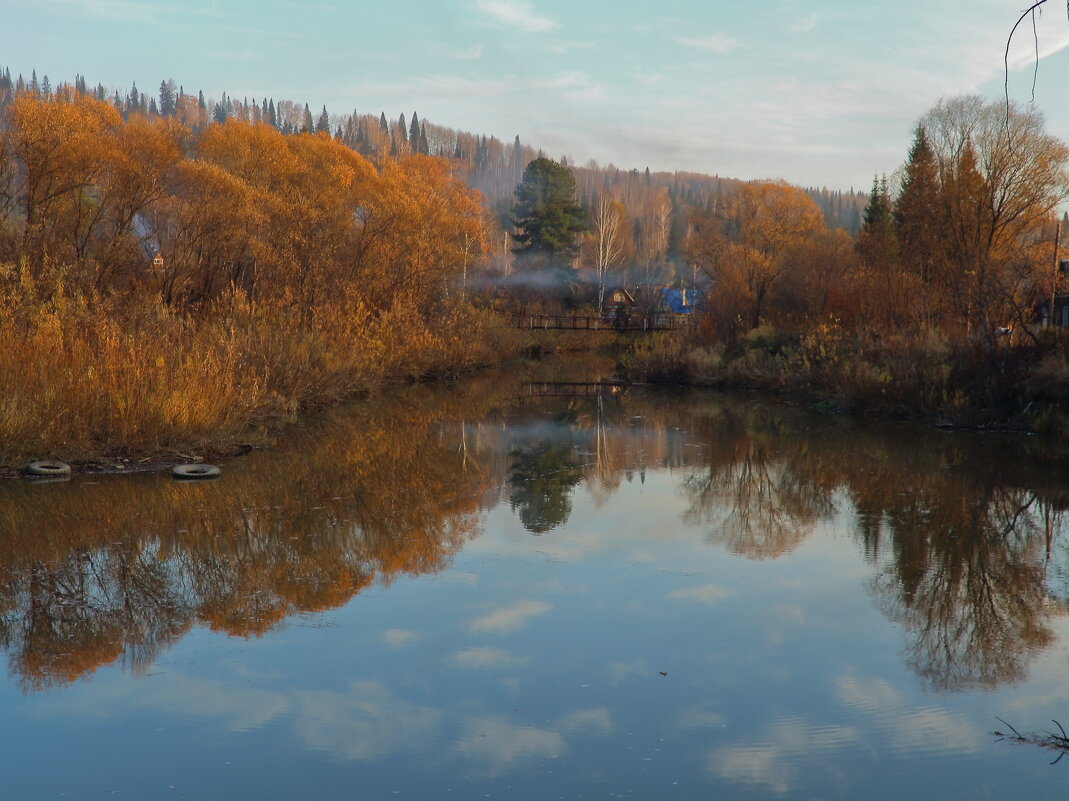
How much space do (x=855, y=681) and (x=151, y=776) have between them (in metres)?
3.60

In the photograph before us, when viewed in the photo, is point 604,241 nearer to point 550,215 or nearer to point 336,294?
point 550,215

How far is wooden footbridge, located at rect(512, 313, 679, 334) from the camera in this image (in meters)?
47.5

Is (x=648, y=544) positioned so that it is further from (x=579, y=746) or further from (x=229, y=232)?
(x=229, y=232)

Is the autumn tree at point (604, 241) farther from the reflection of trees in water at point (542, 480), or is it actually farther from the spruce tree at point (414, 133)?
the spruce tree at point (414, 133)

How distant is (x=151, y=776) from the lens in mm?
4016

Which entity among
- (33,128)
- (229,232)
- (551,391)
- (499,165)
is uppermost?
(499,165)

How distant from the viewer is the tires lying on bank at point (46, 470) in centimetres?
998

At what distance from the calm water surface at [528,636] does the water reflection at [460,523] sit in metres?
0.04

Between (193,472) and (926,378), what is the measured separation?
13231 millimetres

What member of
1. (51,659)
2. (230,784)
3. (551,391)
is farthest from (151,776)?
(551,391)

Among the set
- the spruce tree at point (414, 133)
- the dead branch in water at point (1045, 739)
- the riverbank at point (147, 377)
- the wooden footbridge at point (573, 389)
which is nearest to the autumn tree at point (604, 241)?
the wooden footbridge at point (573, 389)

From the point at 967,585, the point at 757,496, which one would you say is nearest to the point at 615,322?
the point at 757,496

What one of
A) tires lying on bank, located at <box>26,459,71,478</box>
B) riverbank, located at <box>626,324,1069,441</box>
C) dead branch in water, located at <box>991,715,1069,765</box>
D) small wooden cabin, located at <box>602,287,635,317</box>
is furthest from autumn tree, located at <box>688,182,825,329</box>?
dead branch in water, located at <box>991,715,1069,765</box>

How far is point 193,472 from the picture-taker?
10602 mm
